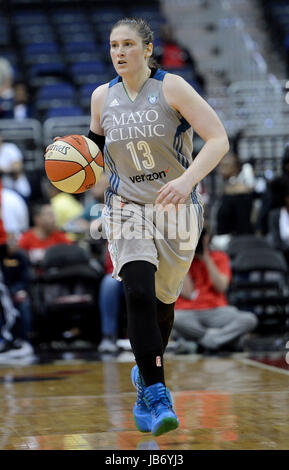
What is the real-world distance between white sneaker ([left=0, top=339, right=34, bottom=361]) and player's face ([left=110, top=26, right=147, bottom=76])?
4.91m

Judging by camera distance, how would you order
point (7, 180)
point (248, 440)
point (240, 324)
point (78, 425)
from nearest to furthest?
point (248, 440)
point (78, 425)
point (240, 324)
point (7, 180)

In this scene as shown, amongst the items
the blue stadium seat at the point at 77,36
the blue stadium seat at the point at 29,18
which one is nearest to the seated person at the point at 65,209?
the blue stadium seat at the point at 77,36

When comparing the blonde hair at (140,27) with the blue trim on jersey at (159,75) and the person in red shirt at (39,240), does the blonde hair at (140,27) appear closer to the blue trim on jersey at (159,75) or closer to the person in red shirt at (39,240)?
the blue trim on jersey at (159,75)

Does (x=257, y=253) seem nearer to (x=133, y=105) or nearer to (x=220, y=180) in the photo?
(x=220, y=180)

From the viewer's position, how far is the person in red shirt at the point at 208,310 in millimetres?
8148

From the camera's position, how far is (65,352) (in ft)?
29.0

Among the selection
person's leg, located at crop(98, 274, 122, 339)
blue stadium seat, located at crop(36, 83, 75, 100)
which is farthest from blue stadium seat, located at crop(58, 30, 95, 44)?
person's leg, located at crop(98, 274, 122, 339)

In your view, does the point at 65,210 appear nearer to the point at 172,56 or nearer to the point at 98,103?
the point at 172,56

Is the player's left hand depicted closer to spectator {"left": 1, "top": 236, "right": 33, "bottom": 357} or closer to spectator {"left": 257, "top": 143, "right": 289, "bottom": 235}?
spectator {"left": 1, "top": 236, "right": 33, "bottom": 357}

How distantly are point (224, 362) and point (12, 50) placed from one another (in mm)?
11302

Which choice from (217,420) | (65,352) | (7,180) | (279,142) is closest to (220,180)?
(279,142)

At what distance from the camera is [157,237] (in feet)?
13.3

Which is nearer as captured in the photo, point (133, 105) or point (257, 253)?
point (133, 105)

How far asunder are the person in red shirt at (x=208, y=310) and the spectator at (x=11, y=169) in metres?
3.38
